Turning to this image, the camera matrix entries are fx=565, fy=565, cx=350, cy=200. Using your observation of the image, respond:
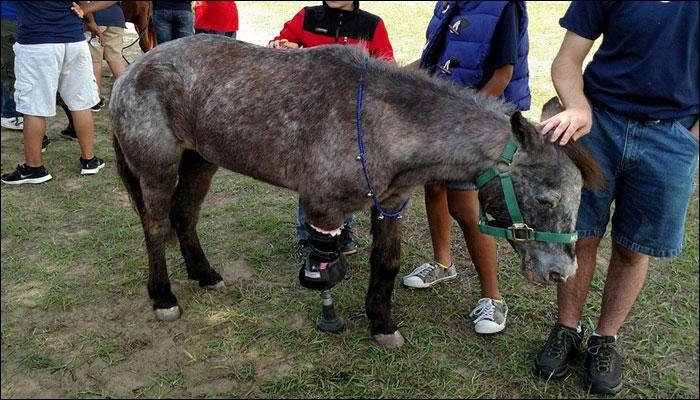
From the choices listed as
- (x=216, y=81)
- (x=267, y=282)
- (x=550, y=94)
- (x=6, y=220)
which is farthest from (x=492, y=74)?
(x=550, y=94)

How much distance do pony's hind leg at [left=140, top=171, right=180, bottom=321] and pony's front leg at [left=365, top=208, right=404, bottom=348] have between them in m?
1.30

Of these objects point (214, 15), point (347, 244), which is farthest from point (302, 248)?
point (214, 15)

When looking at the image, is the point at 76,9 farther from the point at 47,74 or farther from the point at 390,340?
the point at 390,340

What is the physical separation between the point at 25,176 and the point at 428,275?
4.00 m

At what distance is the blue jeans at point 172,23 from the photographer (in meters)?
6.49

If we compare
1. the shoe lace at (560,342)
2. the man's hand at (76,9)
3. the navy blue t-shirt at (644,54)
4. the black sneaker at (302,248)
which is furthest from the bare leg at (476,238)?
the man's hand at (76,9)

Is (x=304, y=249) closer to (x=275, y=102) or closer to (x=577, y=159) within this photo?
(x=275, y=102)

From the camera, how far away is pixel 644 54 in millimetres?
2598

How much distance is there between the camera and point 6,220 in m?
4.65

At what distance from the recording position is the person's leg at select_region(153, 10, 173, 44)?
21.3ft

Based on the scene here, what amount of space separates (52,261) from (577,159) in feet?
12.2

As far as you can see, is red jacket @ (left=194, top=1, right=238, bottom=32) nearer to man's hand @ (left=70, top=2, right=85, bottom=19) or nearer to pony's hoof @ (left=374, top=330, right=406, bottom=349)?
man's hand @ (left=70, top=2, right=85, bottom=19)

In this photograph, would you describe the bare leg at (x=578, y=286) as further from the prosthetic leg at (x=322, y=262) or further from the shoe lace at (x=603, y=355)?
the prosthetic leg at (x=322, y=262)

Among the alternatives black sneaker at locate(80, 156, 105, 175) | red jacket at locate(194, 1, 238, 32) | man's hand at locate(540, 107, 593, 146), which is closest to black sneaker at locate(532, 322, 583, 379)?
man's hand at locate(540, 107, 593, 146)
